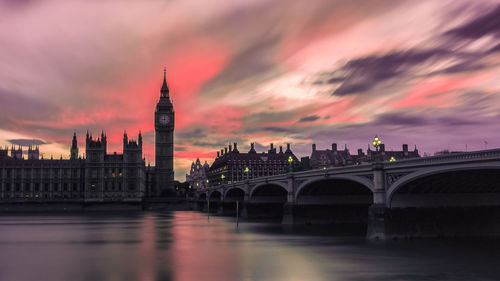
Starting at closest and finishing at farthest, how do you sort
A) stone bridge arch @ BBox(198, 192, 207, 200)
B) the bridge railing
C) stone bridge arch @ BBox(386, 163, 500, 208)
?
the bridge railing < stone bridge arch @ BBox(386, 163, 500, 208) < stone bridge arch @ BBox(198, 192, 207, 200)

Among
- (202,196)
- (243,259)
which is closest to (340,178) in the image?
(243,259)

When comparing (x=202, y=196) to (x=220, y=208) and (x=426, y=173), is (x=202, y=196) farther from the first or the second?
(x=426, y=173)

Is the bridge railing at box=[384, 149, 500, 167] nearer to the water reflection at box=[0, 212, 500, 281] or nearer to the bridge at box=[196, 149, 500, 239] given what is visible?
the bridge at box=[196, 149, 500, 239]

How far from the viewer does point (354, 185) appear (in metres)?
73.5

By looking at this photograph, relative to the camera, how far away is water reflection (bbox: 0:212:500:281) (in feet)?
104

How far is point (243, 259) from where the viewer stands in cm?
3928

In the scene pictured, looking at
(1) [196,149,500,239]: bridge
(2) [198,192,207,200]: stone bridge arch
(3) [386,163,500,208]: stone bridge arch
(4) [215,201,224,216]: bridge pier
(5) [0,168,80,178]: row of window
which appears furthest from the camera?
(2) [198,192,207,200]: stone bridge arch

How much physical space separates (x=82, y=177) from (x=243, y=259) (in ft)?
501

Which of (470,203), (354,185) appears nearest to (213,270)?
(470,203)

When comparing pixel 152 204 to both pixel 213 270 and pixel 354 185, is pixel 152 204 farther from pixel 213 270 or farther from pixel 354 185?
pixel 213 270

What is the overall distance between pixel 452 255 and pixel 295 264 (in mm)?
14678

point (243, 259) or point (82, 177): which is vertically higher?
point (82, 177)

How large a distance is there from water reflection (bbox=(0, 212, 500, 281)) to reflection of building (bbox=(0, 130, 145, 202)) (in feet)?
387

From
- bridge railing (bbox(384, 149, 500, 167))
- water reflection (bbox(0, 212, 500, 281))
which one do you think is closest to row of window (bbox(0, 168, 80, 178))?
water reflection (bbox(0, 212, 500, 281))
